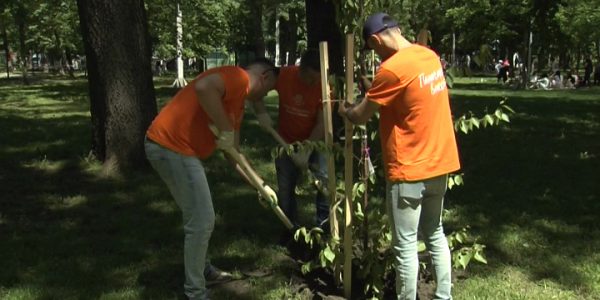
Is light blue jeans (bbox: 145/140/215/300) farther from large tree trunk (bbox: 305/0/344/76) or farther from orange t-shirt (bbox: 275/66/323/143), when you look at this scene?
large tree trunk (bbox: 305/0/344/76)

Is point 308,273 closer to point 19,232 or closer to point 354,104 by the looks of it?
point 354,104

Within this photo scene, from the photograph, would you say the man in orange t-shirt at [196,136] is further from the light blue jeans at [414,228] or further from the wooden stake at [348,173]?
the light blue jeans at [414,228]

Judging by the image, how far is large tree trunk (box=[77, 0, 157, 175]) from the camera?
7.05 m

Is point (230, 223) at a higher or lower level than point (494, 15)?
lower

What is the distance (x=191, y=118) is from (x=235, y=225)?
2.25 m

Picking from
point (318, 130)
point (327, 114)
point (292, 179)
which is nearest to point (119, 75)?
point (292, 179)

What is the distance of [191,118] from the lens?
341 cm

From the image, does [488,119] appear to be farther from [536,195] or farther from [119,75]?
[119,75]

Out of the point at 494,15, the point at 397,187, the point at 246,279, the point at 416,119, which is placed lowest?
the point at 246,279

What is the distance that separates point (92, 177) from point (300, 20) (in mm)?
44856

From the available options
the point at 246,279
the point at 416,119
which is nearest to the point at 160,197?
the point at 246,279

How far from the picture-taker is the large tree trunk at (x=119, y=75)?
7.05 m

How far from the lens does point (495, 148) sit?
895cm

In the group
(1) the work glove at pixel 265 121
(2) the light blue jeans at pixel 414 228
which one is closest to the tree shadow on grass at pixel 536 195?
(2) the light blue jeans at pixel 414 228
